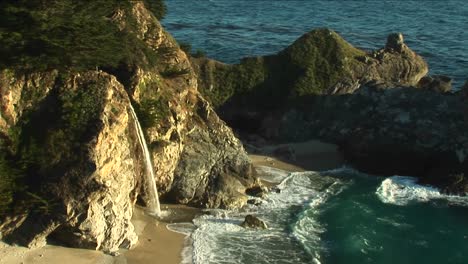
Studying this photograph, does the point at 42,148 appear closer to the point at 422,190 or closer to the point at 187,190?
the point at 187,190

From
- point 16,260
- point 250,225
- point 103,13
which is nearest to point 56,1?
point 103,13

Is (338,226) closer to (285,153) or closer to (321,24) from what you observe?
(285,153)

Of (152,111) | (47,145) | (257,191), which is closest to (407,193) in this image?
(257,191)

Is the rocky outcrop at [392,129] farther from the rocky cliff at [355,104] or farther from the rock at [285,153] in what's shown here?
the rock at [285,153]

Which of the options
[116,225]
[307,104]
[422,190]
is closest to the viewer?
[116,225]

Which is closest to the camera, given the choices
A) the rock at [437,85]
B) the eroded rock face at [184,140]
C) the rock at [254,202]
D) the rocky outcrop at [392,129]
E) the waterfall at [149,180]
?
the waterfall at [149,180]

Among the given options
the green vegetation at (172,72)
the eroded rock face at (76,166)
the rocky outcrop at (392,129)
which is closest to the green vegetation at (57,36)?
the eroded rock face at (76,166)

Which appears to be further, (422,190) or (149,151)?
(422,190)
